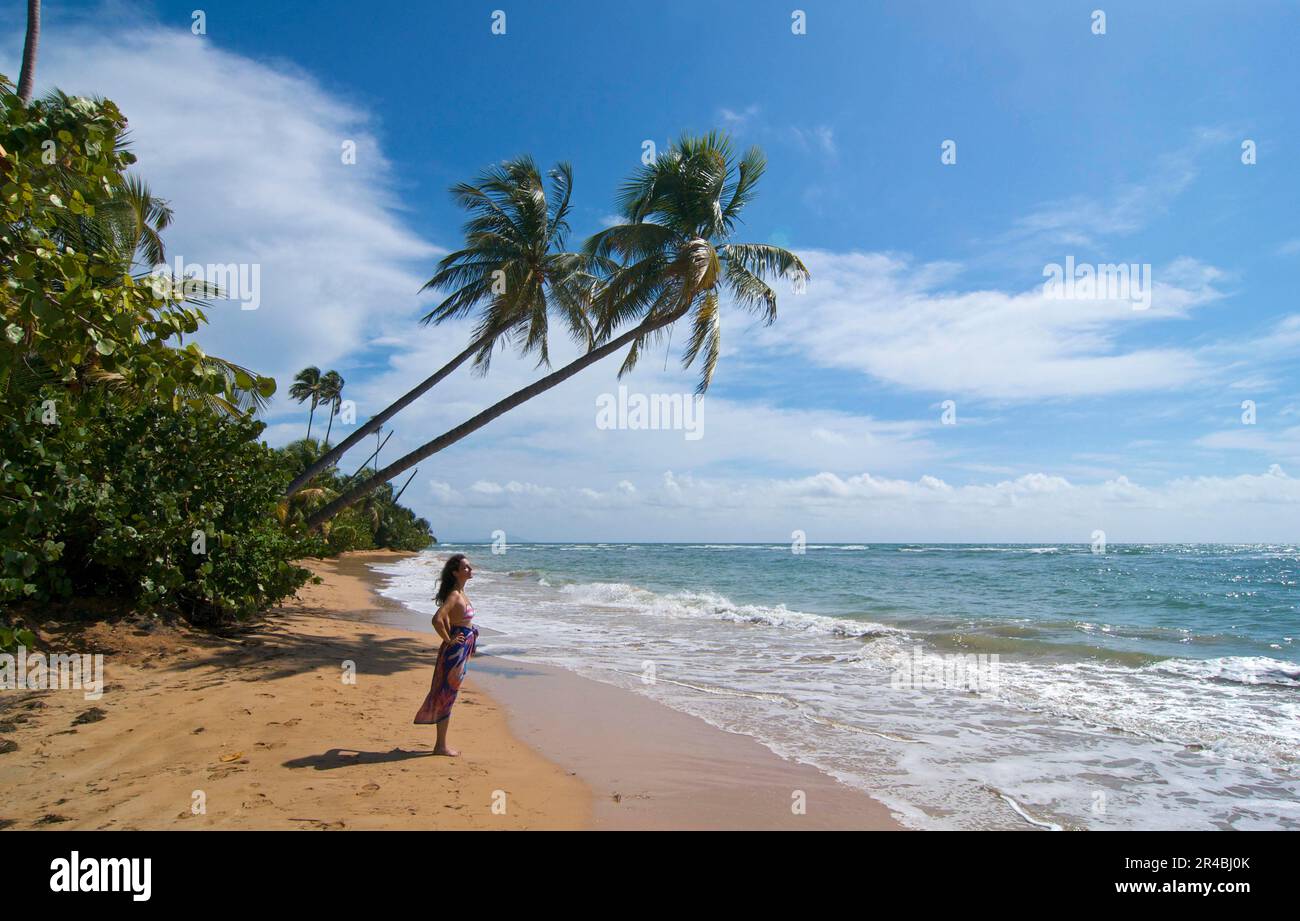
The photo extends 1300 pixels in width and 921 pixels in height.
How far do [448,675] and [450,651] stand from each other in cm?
17

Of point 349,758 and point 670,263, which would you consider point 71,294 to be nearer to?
point 349,758

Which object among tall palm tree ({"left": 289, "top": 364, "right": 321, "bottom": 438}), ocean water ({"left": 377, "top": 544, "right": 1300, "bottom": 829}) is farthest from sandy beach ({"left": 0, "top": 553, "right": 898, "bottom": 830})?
tall palm tree ({"left": 289, "top": 364, "right": 321, "bottom": 438})

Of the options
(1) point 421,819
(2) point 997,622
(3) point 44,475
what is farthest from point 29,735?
(2) point 997,622

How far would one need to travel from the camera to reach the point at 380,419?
Result: 14.1m

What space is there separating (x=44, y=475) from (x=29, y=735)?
81.6 inches

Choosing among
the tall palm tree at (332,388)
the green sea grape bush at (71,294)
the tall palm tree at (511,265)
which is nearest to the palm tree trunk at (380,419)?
the tall palm tree at (511,265)

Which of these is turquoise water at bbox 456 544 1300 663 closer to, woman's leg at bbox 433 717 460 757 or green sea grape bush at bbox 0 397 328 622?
woman's leg at bbox 433 717 460 757

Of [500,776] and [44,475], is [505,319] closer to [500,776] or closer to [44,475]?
[44,475]

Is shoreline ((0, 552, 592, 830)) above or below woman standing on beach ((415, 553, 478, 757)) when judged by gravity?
below

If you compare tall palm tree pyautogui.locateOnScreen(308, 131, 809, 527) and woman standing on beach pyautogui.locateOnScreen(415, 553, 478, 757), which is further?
tall palm tree pyautogui.locateOnScreen(308, 131, 809, 527)

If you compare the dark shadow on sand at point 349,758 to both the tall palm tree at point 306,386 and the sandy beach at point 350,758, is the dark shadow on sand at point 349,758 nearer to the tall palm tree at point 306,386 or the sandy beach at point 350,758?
the sandy beach at point 350,758

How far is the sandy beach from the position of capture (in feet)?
14.0

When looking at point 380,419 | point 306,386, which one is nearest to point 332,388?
point 306,386

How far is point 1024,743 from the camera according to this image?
6738 mm
